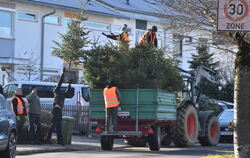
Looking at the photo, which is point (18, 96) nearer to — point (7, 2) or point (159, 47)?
point (159, 47)

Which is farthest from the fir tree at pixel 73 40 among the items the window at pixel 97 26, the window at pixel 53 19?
the window at pixel 97 26

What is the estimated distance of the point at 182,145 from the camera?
19.3 meters

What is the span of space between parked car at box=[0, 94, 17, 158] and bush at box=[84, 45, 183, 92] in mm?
4244

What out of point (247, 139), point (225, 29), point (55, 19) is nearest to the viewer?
point (225, 29)

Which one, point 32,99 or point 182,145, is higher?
point 32,99

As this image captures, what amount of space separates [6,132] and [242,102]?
5194 millimetres

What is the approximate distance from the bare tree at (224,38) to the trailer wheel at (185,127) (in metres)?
4.94

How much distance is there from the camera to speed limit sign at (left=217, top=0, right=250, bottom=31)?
9.63 metres

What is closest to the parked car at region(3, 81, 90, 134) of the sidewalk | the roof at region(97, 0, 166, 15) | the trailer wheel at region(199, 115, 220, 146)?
the sidewalk

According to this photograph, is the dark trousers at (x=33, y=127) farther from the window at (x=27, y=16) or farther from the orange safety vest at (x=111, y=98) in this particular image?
the window at (x=27, y=16)

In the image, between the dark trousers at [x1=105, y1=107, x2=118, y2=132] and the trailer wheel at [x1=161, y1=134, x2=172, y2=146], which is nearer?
the dark trousers at [x1=105, y1=107, x2=118, y2=132]

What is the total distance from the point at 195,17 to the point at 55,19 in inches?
932

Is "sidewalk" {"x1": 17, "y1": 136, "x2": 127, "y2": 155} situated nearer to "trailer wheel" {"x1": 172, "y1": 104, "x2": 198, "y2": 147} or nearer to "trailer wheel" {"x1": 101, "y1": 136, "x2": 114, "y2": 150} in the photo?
"trailer wheel" {"x1": 101, "y1": 136, "x2": 114, "y2": 150}

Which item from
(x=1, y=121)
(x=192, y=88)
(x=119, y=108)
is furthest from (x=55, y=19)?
(x=1, y=121)
